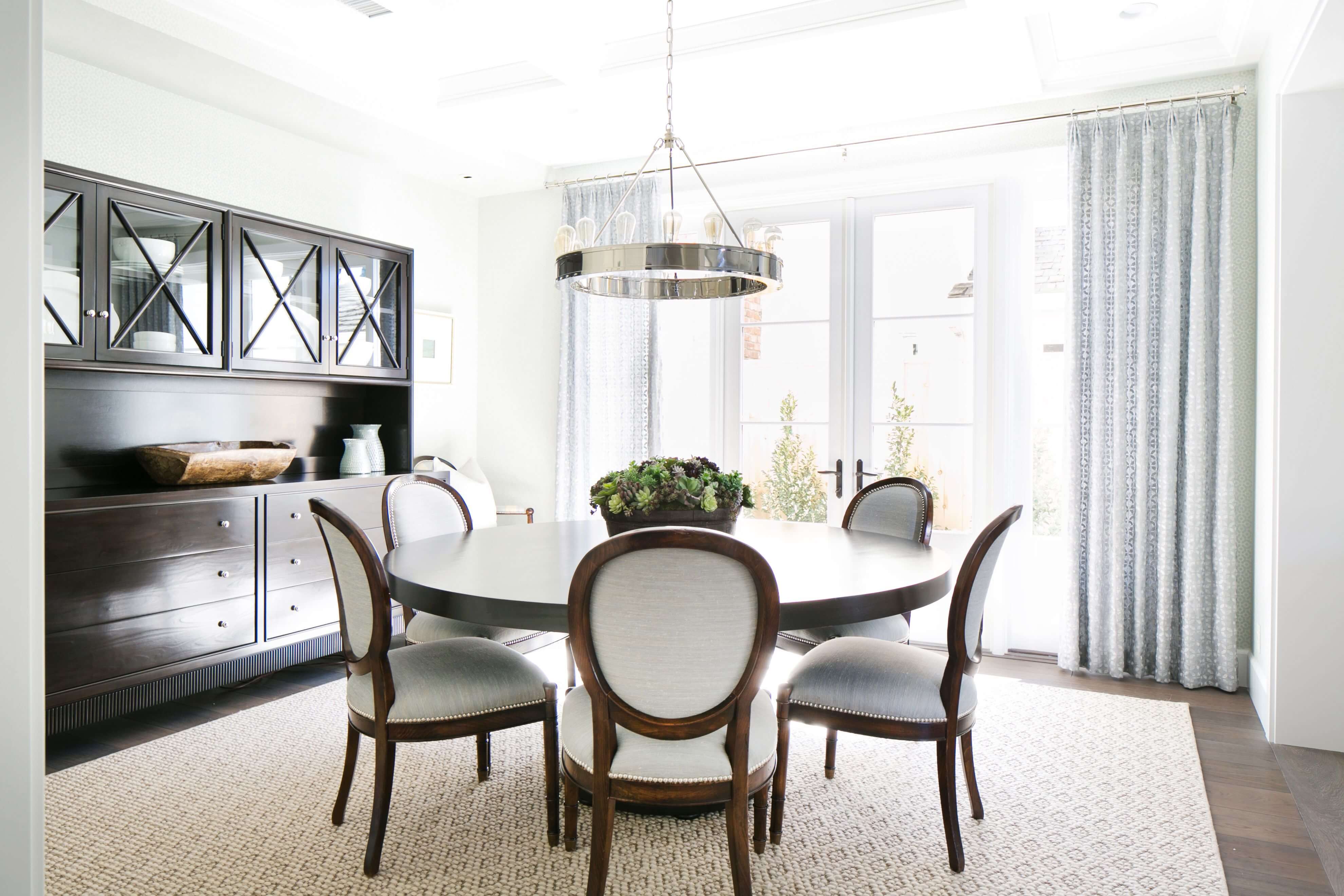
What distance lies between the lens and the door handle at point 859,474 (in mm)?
4195

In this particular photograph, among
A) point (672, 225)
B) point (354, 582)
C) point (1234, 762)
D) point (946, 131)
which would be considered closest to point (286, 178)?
point (672, 225)

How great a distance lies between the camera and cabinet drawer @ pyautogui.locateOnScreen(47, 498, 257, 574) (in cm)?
274

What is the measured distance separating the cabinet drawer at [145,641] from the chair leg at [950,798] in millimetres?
2693

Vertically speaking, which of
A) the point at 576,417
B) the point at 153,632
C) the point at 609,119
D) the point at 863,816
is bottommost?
the point at 863,816

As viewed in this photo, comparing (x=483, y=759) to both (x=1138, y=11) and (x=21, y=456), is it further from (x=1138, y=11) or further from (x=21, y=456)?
(x=1138, y=11)

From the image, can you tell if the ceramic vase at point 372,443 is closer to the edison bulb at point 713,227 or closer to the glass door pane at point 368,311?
the glass door pane at point 368,311

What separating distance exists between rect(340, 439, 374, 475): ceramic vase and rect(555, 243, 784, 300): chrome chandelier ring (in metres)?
1.79

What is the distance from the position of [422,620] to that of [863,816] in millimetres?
1568

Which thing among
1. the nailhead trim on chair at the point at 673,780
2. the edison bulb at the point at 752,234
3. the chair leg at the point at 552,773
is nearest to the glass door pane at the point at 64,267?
the chair leg at the point at 552,773

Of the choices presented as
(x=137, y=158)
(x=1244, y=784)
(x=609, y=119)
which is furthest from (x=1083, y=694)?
(x=137, y=158)

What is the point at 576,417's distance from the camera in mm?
4844

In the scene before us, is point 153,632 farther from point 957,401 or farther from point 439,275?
point 957,401

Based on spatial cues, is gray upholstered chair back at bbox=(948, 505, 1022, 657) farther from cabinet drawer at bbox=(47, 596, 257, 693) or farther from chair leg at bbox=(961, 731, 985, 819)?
cabinet drawer at bbox=(47, 596, 257, 693)

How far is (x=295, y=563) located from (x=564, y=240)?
6.39 ft
